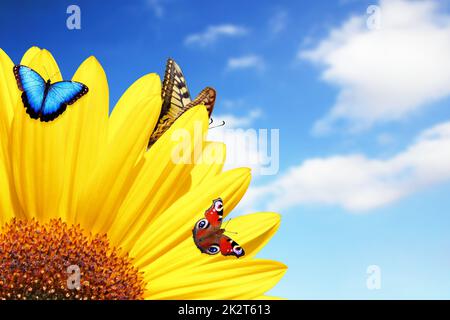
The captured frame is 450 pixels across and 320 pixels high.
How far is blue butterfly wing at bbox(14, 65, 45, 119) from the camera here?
1.88 meters

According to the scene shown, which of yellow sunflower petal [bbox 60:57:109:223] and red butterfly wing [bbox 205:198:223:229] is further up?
yellow sunflower petal [bbox 60:57:109:223]

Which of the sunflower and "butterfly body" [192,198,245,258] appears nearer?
"butterfly body" [192,198,245,258]

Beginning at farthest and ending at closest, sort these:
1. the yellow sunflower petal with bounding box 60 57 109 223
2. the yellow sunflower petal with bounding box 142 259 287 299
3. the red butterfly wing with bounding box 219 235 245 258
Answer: the yellow sunflower petal with bounding box 60 57 109 223, the yellow sunflower petal with bounding box 142 259 287 299, the red butterfly wing with bounding box 219 235 245 258

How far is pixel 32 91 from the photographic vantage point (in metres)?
1.89

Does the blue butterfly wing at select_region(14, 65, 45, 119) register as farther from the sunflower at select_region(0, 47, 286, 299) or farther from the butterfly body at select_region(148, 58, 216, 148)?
the butterfly body at select_region(148, 58, 216, 148)

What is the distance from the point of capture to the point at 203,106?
6.96 feet

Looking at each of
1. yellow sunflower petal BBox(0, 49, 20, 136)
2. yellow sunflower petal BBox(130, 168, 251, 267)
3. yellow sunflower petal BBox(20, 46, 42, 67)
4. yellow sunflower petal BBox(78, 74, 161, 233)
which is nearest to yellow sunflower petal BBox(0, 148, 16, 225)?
yellow sunflower petal BBox(0, 49, 20, 136)

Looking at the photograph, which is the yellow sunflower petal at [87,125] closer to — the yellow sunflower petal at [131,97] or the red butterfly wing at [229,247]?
the yellow sunflower petal at [131,97]

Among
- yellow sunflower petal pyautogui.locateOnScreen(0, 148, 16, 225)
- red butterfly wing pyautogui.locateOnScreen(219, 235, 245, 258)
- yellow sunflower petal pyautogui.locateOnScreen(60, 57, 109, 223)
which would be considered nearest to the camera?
red butterfly wing pyautogui.locateOnScreen(219, 235, 245, 258)

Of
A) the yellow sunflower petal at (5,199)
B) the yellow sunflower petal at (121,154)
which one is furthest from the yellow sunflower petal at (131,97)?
the yellow sunflower petal at (5,199)

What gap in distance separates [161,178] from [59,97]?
0.53 m

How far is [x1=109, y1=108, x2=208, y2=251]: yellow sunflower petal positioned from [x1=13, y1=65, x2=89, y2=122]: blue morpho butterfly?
0.41 meters

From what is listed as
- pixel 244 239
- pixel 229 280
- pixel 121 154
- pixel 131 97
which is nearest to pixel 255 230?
pixel 244 239

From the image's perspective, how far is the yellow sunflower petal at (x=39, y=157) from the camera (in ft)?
7.30
